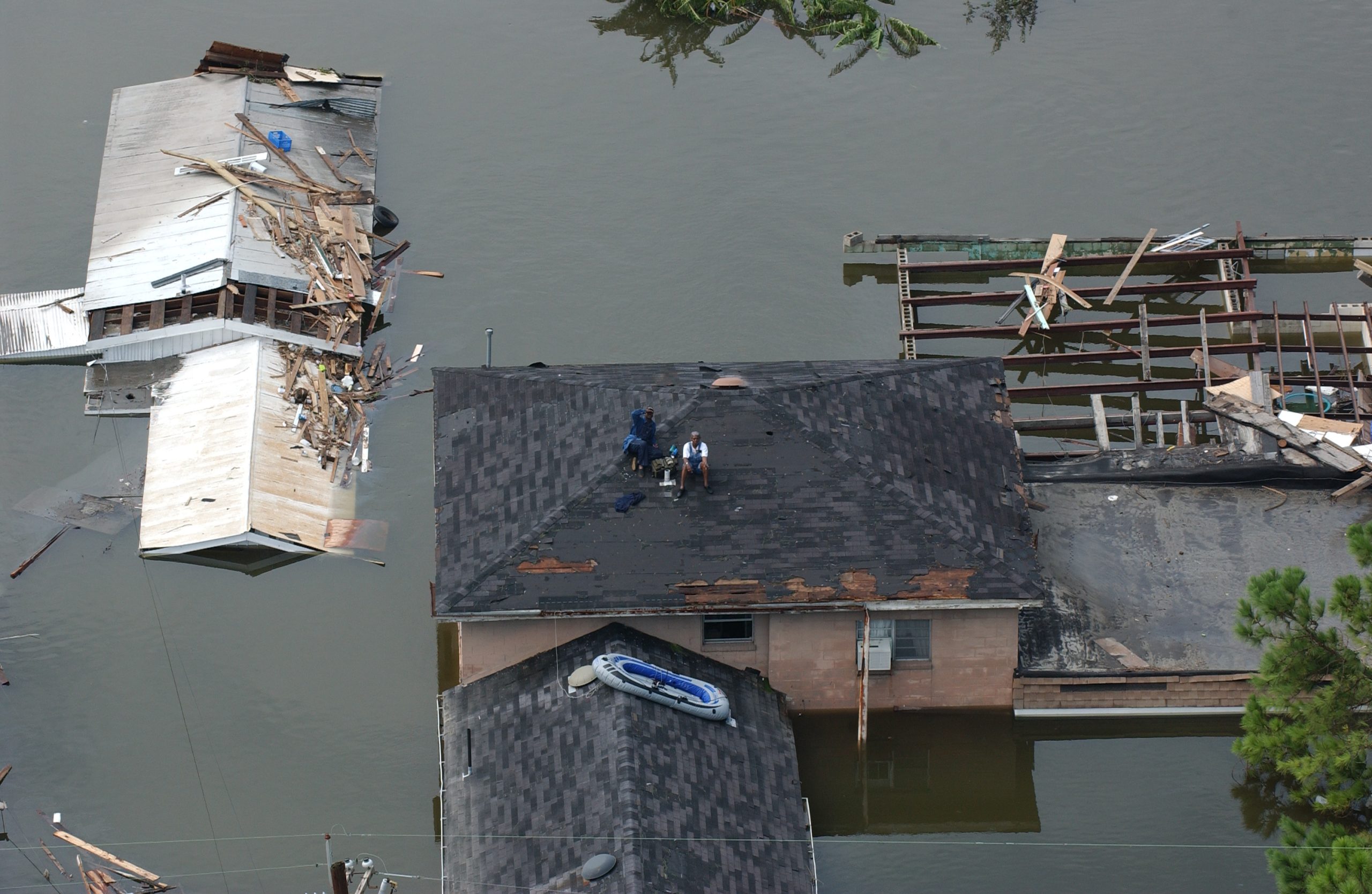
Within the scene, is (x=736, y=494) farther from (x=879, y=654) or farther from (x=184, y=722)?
(x=184, y=722)

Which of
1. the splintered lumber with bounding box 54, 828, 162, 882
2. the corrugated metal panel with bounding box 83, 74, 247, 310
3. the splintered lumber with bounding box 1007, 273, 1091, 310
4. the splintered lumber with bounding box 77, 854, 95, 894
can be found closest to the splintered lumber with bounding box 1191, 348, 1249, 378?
the splintered lumber with bounding box 1007, 273, 1091, 310

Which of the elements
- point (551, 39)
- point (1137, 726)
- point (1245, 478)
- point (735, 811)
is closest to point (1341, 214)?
point (1245, 478)

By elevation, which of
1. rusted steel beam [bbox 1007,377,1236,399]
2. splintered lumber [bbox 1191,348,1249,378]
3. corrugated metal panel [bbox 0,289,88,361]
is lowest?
rusted steel beam [bbox 1007,377,1236,399]

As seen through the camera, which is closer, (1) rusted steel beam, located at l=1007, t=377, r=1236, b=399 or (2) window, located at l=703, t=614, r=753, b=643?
(2) window, located at l=703, t=614, r=753, b=643

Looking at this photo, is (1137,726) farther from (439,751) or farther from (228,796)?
(228,796)

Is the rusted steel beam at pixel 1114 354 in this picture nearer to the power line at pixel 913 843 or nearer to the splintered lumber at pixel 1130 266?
the splintered lumber at pixel 1130 266

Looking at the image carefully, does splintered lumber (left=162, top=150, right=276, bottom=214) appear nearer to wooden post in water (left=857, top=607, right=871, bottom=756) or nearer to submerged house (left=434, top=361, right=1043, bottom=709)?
submerged house (left=434, top=361, right=1043, bottom=709)
